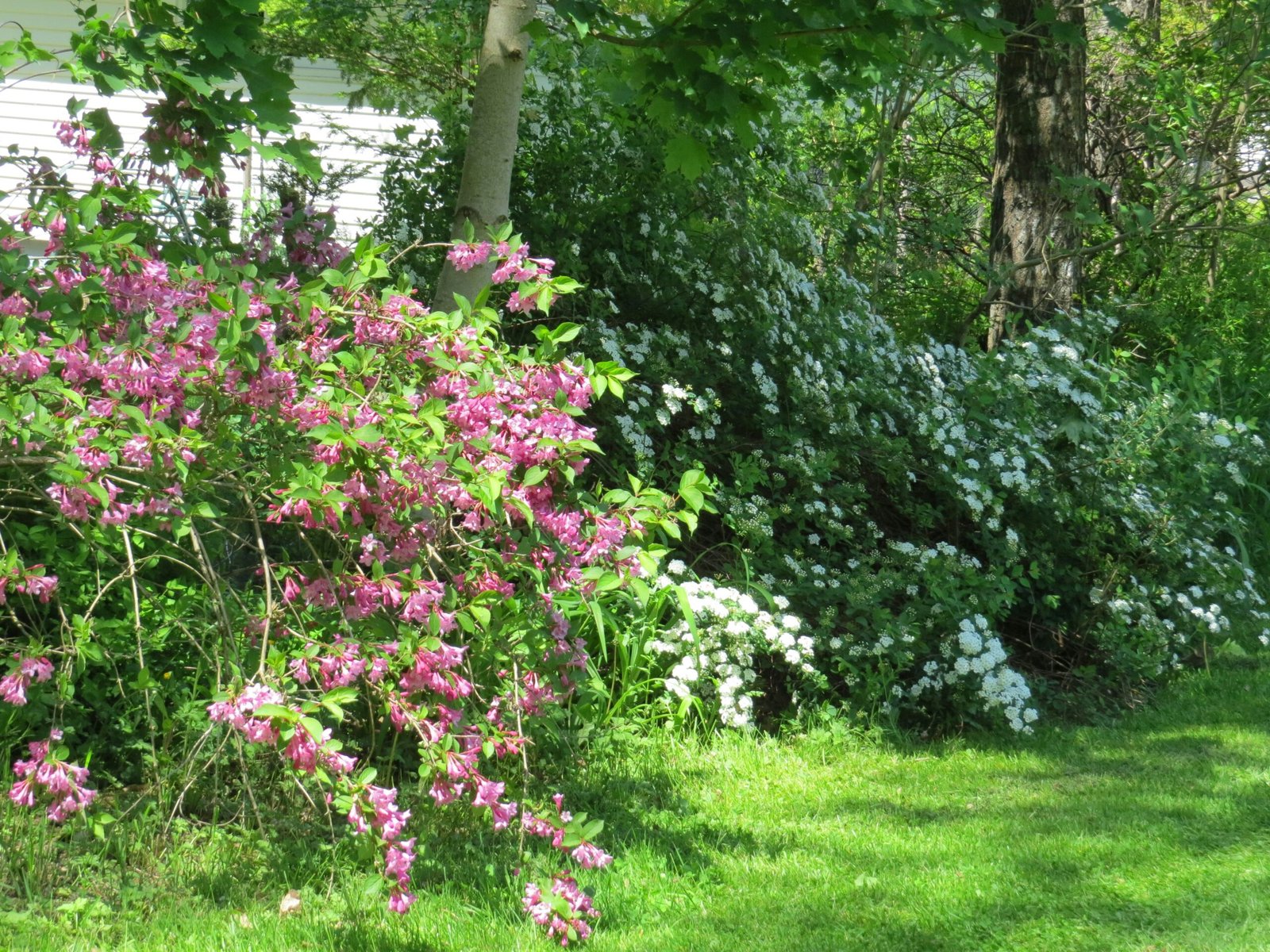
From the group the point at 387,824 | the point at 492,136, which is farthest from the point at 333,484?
the point at 492,136

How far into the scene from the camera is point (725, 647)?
500cm

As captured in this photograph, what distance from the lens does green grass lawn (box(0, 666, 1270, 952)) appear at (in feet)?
10.6

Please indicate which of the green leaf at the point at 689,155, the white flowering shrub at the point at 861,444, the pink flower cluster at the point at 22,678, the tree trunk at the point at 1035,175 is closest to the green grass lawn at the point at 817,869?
the pink flower cluster at the point at 22,678

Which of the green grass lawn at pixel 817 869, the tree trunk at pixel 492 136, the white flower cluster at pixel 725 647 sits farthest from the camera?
the white flower cluster at pixel 725 647

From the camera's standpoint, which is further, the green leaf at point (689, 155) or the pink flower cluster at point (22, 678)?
the green leaf at point (689, 155)

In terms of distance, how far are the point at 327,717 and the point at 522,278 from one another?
1.52m

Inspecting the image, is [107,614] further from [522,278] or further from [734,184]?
[734,184]

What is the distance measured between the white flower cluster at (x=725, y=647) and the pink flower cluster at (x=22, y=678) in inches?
90.7

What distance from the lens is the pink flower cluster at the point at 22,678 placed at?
119 inches

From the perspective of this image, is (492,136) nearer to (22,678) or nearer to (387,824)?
(22,678)

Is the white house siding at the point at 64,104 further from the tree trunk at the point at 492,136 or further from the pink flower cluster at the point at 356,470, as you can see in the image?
the pink flower cluster at the point at 356,470

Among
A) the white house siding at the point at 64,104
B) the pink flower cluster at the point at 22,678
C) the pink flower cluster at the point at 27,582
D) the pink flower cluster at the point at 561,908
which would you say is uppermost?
the white house siding at the point at 64,104

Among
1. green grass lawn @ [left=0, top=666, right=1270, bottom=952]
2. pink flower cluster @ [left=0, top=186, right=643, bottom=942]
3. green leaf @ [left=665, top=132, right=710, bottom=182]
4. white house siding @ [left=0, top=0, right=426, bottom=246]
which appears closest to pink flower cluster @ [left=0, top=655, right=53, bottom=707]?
pink flower cluster @ [left=0, top=186, right=643, bottom=942]

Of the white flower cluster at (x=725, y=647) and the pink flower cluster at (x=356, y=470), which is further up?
the pink flower cluster at (x=356, y=470)
